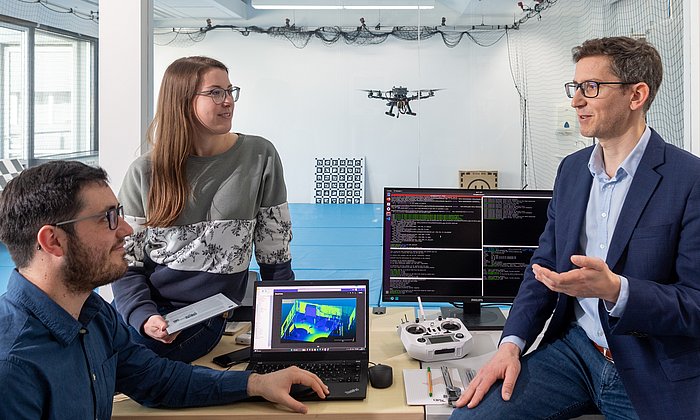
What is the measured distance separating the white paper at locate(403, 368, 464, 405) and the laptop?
0.14m

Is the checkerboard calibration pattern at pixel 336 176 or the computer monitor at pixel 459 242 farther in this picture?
the checkerboard calibration pattern at pixel 336 176

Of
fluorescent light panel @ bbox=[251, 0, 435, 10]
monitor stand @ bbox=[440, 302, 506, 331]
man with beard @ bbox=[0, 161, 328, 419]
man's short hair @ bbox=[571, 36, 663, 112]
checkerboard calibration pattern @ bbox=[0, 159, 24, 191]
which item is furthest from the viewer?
fluorescent light panel @ bbox=[251, 0, 435, 10]

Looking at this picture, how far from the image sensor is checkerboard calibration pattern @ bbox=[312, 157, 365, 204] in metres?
3.08

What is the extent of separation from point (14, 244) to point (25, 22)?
6.32 feet

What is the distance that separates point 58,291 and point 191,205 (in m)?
0.74

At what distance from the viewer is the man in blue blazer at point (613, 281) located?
1538 mm

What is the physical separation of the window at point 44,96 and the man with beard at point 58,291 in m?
1.54

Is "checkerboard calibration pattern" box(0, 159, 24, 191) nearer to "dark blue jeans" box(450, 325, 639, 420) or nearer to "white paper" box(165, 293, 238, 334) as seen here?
"white paper" box(165, 293, 238, 334)

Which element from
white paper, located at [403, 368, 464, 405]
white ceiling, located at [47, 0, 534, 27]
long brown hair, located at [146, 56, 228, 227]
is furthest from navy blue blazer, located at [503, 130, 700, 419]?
white ceiling, located at [47, 0, 534, 27]

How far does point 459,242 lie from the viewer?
233 cm

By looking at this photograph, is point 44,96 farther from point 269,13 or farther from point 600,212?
point 600,212

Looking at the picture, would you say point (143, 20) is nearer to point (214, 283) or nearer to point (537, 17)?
point (214, 283)

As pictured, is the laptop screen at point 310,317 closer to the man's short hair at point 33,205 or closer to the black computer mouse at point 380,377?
the black computer mouse at point 380,377

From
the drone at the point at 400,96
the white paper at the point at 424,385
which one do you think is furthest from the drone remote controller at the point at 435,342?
the drone at the point at 400,96
